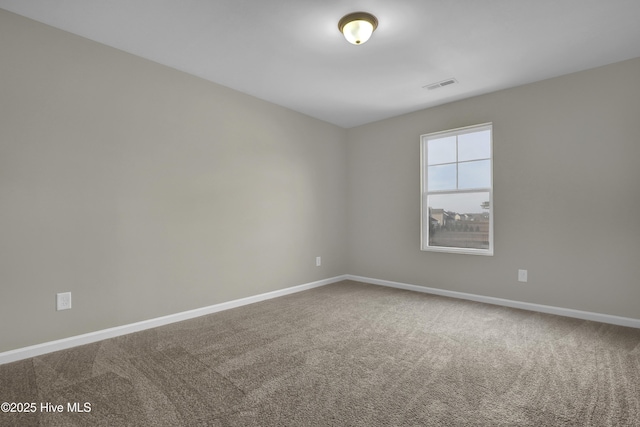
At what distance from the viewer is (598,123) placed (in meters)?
3.05

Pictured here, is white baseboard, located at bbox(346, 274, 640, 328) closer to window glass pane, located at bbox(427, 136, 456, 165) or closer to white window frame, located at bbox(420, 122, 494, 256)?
white window frame, located at bbox(420, 122, 494, 256)

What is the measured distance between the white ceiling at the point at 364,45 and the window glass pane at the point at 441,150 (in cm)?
72

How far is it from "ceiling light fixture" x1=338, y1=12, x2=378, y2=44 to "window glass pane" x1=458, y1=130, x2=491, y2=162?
2.21 metres

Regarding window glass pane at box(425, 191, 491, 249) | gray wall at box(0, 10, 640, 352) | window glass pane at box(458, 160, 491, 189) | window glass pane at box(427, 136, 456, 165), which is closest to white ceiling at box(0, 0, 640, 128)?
gray wall at box(0, 10, 640, 352)

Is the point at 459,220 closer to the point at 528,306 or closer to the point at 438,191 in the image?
the point at 438,191

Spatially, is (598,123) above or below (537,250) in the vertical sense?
above

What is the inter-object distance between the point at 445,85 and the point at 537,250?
2090 millimetres

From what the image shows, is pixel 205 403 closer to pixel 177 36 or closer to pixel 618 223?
pixel 177 36

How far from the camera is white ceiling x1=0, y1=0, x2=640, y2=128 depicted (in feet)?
7.23

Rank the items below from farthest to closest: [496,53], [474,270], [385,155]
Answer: [385,155] → [474,270] → [496,53]

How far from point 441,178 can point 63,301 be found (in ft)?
13.9

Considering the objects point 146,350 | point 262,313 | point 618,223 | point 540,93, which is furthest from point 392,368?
point 540,93

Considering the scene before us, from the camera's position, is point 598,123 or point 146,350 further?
point 598,123

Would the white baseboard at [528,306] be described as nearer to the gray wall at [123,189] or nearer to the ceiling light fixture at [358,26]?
the gray wall at [123,189]
